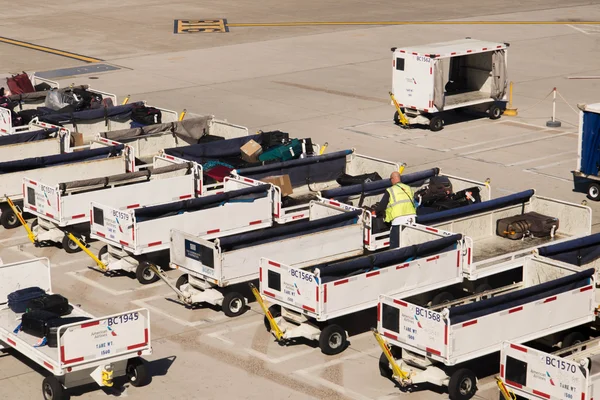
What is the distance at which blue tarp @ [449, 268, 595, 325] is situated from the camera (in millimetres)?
16922

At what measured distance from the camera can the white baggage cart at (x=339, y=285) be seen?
18.7 m

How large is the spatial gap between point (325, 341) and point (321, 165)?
892cm

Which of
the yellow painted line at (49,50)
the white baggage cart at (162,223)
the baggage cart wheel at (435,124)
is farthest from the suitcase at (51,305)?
the yellow painted line at (49,50)

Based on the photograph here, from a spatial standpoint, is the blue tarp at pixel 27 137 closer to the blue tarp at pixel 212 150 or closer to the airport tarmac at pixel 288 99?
the airport tarmac at pixel 288 99

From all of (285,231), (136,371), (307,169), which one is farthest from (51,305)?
(307,169)

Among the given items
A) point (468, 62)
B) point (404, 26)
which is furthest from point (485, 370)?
point (404, 26)

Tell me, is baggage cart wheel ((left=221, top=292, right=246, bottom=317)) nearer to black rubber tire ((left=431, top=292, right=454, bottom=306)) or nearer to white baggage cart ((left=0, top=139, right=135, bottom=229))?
black rubber tire ((left=431, top=292, right=454, bottom=306))

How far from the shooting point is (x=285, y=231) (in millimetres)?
21234

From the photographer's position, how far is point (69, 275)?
23.2m

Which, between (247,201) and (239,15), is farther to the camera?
(239,15)

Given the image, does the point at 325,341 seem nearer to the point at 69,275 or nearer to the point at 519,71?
the point at 69,275

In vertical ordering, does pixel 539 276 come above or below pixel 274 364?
above

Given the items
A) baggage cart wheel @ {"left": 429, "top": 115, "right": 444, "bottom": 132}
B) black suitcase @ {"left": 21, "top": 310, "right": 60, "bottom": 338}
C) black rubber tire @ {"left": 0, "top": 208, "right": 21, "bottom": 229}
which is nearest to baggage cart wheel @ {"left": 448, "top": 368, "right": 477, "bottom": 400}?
black suitcase @ {"left": 21, "top": 310, "right": 60, "bottom": 338}

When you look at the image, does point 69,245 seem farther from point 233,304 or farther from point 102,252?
point 233,304
